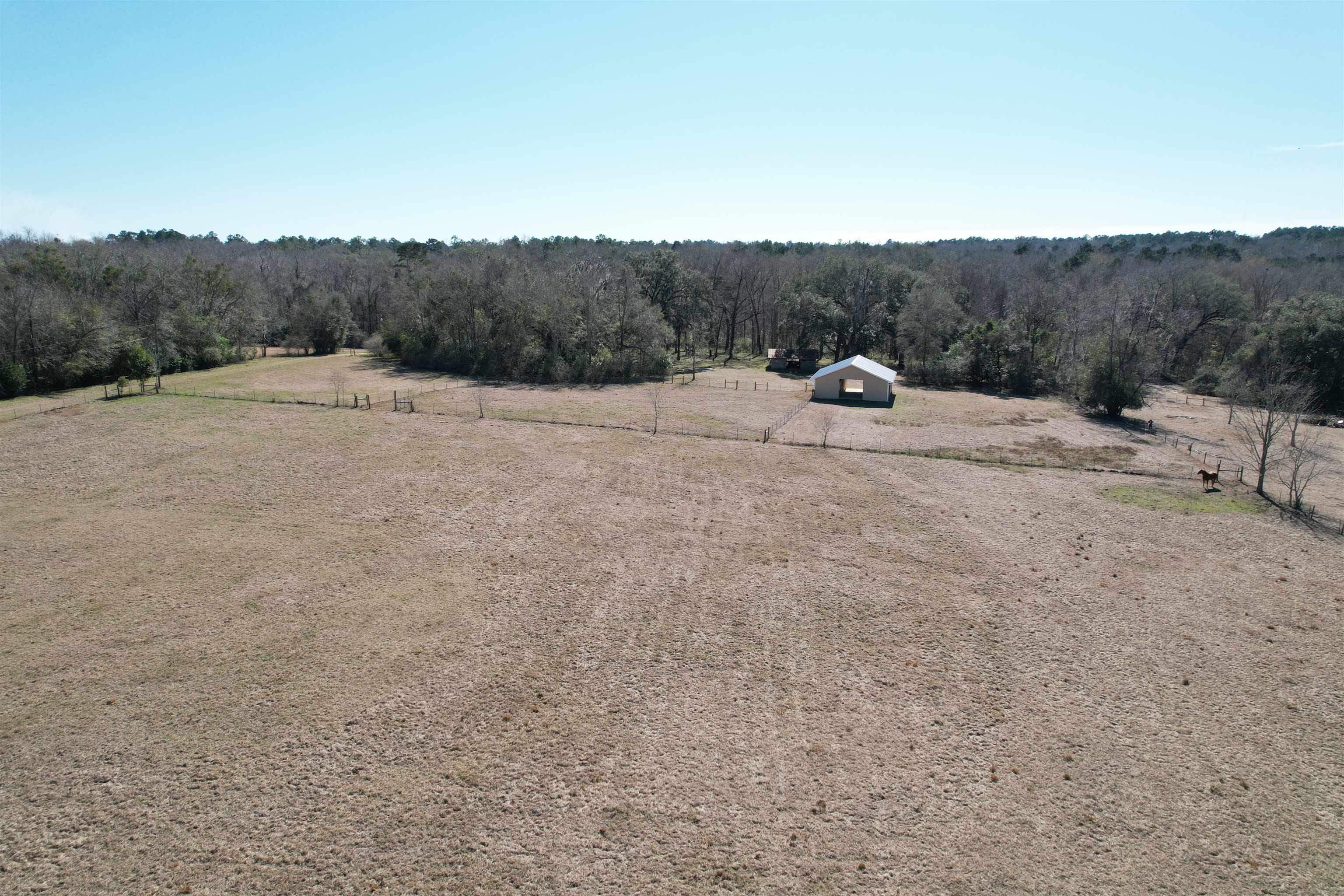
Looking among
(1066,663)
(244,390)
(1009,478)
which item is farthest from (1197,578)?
(244,390)

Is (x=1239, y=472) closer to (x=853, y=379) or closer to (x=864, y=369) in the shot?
(x=864, y=369)

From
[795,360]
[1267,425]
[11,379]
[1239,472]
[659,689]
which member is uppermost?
[795,360]

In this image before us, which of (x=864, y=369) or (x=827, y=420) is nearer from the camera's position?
(x=827, y=420)

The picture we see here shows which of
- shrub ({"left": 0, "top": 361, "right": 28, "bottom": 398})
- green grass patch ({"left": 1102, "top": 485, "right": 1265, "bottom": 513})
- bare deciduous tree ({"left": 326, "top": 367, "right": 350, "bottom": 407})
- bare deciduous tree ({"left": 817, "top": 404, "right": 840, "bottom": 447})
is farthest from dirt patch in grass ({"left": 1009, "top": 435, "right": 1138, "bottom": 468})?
shrub ({"left": 0, "top": 361, "right": 28, "bottom": 398})

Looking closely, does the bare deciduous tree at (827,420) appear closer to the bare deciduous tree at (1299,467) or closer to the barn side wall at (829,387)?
the barn side wall at (829,387)

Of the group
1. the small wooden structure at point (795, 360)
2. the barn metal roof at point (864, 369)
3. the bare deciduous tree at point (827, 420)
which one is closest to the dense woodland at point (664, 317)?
the small wooden structure at point (795, 360)

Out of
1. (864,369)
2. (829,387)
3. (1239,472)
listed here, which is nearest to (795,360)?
(829,387)
